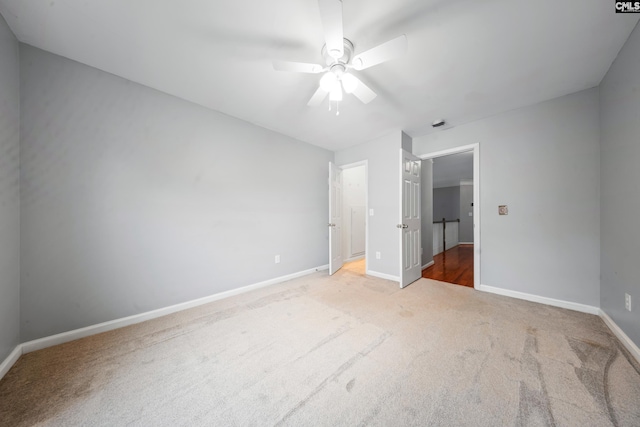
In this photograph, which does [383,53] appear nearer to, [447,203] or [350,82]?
[350,82]

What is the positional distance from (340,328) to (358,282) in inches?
54.5

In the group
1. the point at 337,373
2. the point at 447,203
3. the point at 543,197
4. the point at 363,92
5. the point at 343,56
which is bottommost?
the point at 337,373

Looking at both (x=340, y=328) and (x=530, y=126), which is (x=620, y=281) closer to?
(x=530, y=126)

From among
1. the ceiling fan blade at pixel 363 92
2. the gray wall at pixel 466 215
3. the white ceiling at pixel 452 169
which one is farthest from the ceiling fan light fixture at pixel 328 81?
the gray wall at pixel 466 215

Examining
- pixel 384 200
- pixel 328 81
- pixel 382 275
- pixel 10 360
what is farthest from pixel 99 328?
pixel 384 200

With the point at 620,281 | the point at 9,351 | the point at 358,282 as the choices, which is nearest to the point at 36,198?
the point at 9,351

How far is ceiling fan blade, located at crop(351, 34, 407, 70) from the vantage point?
1.33 m

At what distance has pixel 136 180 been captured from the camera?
214cm

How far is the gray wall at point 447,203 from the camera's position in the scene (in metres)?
8.34

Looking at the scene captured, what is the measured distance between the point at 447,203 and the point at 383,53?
862 centimetres

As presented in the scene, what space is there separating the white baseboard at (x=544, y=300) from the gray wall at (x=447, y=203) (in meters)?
6.05

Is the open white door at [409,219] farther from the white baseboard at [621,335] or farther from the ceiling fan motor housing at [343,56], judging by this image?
the white baseboard at [621,335]

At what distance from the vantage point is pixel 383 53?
1.44 m

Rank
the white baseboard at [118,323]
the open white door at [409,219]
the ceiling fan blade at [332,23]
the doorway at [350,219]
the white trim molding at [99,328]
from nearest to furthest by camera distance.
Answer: the ceiling fan blade at [332,23] → the white trim molding at [99,328] → the white baseboard at [118,323] → the open white door at [409,219] → the doorway at [350,219]
